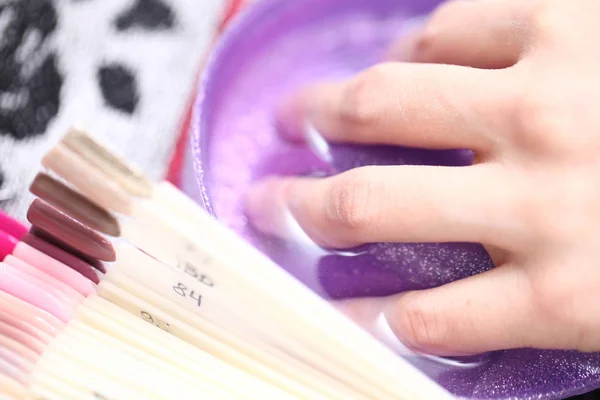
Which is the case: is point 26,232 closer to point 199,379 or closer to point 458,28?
point 199,379

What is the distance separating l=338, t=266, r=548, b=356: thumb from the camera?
364 mm

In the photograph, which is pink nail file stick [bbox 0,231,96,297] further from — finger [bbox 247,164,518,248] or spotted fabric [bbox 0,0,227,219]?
spotted fabric [bbox 0,0,227,219]

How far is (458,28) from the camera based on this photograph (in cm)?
44

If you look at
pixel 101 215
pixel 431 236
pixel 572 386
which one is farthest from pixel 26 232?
pixel 572 386

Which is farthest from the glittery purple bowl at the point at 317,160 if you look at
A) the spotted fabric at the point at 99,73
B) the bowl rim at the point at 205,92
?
the spotted fabric at the point at 99,73

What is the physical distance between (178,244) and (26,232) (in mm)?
100

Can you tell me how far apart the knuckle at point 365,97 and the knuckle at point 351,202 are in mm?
52

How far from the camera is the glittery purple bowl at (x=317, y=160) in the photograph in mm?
410

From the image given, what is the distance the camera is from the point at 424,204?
37 centimetres

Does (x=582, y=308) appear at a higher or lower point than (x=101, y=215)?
lower

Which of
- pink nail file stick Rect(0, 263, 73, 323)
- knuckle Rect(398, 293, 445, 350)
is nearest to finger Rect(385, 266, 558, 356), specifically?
knuckle Rect(398, 293, 445, 350)

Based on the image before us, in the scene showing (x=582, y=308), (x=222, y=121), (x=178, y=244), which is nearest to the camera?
(x=178, y=244)

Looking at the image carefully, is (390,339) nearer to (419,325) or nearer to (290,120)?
(419,325)

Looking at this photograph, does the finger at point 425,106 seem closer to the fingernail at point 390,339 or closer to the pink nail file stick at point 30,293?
the fingernail at point 390,339
